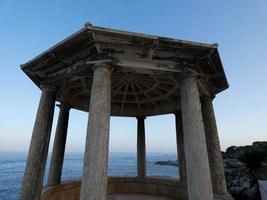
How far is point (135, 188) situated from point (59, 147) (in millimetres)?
7344

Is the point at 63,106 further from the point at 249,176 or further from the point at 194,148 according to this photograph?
the point at 249,176

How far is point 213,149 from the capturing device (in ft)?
35.0

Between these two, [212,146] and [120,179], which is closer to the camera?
[212,146]

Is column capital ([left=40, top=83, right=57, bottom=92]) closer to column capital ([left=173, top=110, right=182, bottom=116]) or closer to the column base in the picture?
column capital ([left=173, top=110, right=182, bottom=116])

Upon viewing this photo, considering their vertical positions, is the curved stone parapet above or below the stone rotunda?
below

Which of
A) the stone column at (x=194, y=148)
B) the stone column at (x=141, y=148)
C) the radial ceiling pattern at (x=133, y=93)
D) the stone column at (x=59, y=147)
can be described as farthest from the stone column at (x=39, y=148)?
the stone column at (x=141, y=148)

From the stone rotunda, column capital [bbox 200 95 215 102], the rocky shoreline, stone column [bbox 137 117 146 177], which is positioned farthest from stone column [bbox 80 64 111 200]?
the rocky shoreline

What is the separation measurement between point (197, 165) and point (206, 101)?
6.03 meters

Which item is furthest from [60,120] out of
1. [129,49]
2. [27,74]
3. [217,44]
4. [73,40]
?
[217,44]

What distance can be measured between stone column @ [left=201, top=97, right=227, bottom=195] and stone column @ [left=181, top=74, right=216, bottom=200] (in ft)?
13.9

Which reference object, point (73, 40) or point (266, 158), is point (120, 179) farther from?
point (266, 158)

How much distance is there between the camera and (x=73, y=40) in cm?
719

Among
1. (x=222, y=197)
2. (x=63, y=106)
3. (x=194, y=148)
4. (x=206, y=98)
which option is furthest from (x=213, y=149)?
(x=63, y=106)

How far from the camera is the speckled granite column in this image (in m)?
9.98
